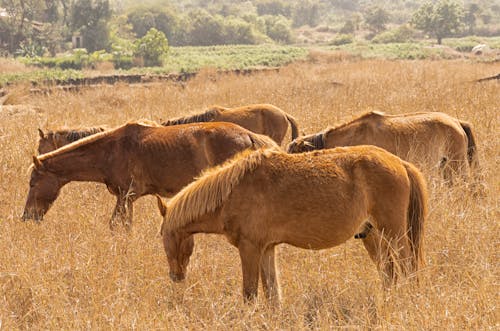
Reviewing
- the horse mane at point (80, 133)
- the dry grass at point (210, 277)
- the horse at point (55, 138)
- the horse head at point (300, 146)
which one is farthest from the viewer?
the horse at point (55, 138)

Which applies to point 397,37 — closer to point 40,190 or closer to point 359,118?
point 359,118

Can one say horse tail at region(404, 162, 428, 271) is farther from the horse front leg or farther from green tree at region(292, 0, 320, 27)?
green tree at region(292, 0, 320, 27)

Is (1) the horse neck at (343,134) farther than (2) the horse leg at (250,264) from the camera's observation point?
Yes

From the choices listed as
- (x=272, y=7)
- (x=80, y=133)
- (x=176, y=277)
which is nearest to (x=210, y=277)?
(x=176, y=277)

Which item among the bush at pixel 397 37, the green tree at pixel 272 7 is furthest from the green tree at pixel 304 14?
the bush at pixel 397 37

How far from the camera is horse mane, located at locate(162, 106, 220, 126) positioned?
28.7 feet

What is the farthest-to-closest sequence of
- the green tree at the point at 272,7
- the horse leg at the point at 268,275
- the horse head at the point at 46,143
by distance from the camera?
the green tree at the point at 272,7, the horse head at the point at 46,143, the horse leg at the point at 268,275

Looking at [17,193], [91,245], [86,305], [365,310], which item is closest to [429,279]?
[365,310]

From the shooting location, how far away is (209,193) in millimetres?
4359

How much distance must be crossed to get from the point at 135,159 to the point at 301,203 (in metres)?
2.74

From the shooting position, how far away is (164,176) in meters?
6.64

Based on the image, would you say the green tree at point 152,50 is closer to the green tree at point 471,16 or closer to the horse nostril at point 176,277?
the horse nostril at point 176,277

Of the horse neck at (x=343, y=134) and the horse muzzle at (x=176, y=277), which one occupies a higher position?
the horse neck at (x=343, y=134)

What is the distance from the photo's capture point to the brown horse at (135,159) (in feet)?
21.1
